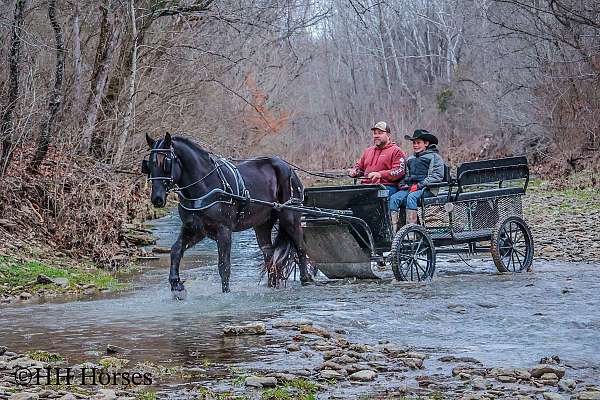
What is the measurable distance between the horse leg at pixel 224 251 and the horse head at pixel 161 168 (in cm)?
94

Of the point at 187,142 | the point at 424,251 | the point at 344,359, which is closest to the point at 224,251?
the point at 187,142

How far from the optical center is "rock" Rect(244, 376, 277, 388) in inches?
276

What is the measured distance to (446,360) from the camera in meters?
8.07

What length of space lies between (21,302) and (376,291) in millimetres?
→ 4488

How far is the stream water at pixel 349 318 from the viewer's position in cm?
856

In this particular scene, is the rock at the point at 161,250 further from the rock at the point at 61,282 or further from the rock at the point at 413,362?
the rock at the point at 413,362

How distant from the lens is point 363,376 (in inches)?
287

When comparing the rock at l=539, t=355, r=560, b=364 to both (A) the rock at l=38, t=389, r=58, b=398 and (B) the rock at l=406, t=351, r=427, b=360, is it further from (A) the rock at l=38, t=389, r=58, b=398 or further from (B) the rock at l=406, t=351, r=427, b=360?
(A) the rock at l=38, t=389, r=58, b=398

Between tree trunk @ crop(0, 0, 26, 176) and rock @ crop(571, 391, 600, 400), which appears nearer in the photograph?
rock @ crop(571, 391, 600, 400)

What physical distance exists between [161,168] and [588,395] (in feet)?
22.0

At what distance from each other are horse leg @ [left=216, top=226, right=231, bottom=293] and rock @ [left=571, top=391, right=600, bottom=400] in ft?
21.4

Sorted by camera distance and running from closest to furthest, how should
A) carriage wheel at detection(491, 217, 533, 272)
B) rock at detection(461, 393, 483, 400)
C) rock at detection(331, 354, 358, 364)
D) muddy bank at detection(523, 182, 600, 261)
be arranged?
rock at detection(461, 393, 483, 400) < rock at detection(331, 354, 358, 364) < carriage wheel at detection(491, 217, 533, 272) < muddy bank at detection(523, 182, 600, 261)

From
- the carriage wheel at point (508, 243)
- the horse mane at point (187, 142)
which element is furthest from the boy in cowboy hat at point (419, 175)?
the horse mane at point (187, 142)

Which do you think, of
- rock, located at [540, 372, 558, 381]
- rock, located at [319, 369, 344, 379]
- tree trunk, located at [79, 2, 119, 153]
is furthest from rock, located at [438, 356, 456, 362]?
tree trunk, located at [79, 2, 119, 153]
